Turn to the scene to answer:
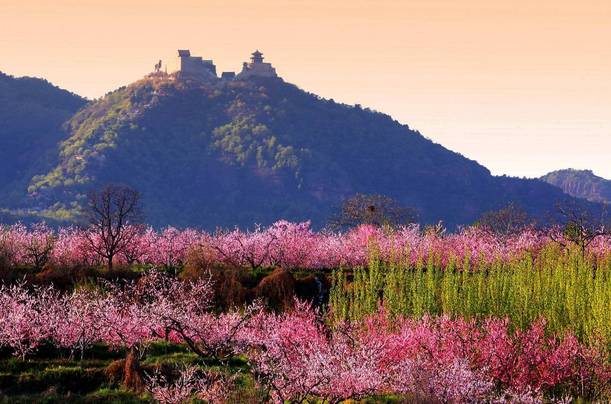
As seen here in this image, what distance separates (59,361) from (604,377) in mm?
14169

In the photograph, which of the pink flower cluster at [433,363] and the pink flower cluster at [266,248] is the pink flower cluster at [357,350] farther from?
the pink flower cluster at [266,248]

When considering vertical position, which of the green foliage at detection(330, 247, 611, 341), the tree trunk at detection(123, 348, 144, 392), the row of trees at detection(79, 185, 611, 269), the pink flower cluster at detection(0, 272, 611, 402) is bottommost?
the tree trunk at detection(123, 348, 144, 392)

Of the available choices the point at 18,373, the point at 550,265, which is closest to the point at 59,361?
the point at 18,373

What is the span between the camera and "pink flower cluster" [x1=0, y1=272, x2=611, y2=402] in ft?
64.8

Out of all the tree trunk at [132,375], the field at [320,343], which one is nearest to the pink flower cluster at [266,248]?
the field at [320,343]

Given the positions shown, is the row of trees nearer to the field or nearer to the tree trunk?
the field

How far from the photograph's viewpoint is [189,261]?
1580 inches

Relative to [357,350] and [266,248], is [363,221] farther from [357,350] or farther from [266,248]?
[357,350]

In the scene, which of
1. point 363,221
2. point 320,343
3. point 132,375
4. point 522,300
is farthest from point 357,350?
point 363,221

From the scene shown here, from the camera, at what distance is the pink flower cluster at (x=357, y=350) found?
19766mm

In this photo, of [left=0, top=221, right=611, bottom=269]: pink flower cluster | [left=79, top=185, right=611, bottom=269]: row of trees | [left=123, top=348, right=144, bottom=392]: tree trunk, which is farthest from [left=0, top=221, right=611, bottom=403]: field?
[left=0, top=221, right=611, bottom=269]: pink flower cluster

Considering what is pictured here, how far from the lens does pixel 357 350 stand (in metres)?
22.5

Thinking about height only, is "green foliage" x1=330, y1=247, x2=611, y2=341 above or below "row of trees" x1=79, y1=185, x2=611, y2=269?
below

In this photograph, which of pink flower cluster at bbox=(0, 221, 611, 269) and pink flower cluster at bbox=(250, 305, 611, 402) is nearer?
pink flower cluster at bbox=(250, 305, 611, 402)
